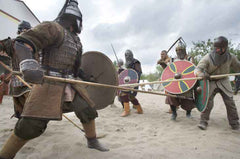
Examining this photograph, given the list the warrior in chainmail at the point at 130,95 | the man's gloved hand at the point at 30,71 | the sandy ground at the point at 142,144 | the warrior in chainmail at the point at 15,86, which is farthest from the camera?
the warrior in chainmail at the point at 130,95

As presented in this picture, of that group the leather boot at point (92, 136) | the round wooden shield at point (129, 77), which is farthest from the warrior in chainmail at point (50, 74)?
the round wooden shield at point (129, 77)

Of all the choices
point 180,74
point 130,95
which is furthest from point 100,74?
point 130,95

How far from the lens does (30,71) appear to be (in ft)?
3.87

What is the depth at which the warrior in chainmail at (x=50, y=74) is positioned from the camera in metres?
1.27

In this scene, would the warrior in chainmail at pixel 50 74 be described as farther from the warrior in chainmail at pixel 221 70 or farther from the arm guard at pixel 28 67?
the warrior in chainmail at pixel 221 70

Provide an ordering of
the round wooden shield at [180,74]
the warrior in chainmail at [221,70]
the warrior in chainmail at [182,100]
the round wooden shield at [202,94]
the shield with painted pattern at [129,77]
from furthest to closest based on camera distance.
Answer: the shield with painted pattern at [129,77], the warrior in chainmail at [182,100], the round wooden shield at [180,74], the warrior in chainmail at [221,70], the round wooden shield at [202,94]

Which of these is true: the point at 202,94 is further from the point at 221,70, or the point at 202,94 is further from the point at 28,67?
the point at 28,67

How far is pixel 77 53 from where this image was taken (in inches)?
67.1

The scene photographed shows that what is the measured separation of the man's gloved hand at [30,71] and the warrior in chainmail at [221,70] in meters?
2.35

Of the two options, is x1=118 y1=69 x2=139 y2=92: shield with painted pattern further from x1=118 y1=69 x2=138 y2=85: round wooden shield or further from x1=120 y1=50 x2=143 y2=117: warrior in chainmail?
x1=120 y1=50 x2=143 y2=117: warrior in chainmail

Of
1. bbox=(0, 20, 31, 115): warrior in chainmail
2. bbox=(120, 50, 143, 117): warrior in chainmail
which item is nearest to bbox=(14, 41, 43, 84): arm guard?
bbox=(0, 20, 31, 115): warrior in chainmail

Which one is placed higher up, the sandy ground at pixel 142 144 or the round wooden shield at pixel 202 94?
the round wooden shield at pixel 202 94

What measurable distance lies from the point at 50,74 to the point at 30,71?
32 cm

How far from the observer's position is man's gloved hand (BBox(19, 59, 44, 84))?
1.17 meters
